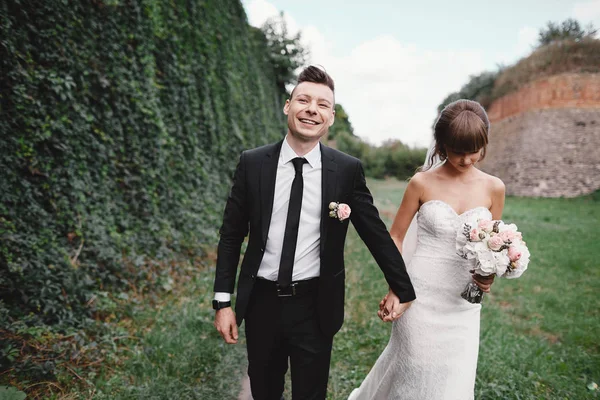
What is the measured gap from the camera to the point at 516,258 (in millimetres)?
1961

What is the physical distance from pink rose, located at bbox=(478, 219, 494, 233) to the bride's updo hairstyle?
473 mm

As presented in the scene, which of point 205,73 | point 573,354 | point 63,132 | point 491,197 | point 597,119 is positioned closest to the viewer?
point 491,197

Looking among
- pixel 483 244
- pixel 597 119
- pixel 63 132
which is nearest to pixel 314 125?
pixel 483 244

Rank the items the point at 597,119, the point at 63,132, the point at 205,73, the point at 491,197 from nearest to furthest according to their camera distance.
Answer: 1. the point at 491,197
2. the point at 63,132
3. the point at 205,73
4. the point at 597,119

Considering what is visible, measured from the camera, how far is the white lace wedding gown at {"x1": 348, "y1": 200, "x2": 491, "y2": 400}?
2.27 meters

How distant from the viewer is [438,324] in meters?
2.33

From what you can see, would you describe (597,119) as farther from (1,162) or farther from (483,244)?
(1,162)

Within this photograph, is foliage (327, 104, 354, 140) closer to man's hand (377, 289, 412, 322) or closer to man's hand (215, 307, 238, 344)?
man's hand (377, 289, 412, 322)

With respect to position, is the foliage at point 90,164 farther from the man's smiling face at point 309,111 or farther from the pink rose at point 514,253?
the pink rose at point 514,253

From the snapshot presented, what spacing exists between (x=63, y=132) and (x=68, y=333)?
190 cm

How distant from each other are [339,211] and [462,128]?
3.24 feet

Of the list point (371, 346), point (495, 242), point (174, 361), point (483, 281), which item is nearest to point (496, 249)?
point (495, 242)

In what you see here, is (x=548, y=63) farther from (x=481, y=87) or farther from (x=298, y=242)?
(x=298, y=242)

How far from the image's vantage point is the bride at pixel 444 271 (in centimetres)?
226
